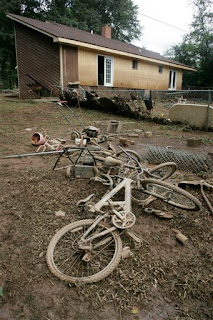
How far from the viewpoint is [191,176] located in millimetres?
4008

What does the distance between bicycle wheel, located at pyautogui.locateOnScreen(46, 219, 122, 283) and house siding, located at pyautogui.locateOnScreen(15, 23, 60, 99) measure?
1161cm

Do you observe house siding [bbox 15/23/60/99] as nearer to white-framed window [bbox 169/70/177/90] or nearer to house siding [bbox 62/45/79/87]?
house siding [bbox 62/45/79/87]

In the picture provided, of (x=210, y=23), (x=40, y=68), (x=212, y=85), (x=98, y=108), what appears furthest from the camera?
(x=210, y=23)

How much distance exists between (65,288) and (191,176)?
294cm

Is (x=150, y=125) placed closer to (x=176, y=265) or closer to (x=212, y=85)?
(x=176, y=265)

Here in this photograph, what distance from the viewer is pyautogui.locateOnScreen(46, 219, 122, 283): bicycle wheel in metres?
1.92

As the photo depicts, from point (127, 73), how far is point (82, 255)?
1671 centimetres

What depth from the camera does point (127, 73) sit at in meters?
17.0

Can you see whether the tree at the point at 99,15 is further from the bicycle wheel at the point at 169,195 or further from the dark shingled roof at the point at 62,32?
the bicycle wheel at the point at 169,195

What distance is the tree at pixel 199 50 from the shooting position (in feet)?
79.3

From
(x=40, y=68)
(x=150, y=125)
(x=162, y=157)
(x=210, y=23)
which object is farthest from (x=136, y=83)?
(x=210, y=23)

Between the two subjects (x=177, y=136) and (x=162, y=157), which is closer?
(x=162, y=157)

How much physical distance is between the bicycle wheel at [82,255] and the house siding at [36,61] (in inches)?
457

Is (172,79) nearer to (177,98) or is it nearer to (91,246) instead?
(177,98)
